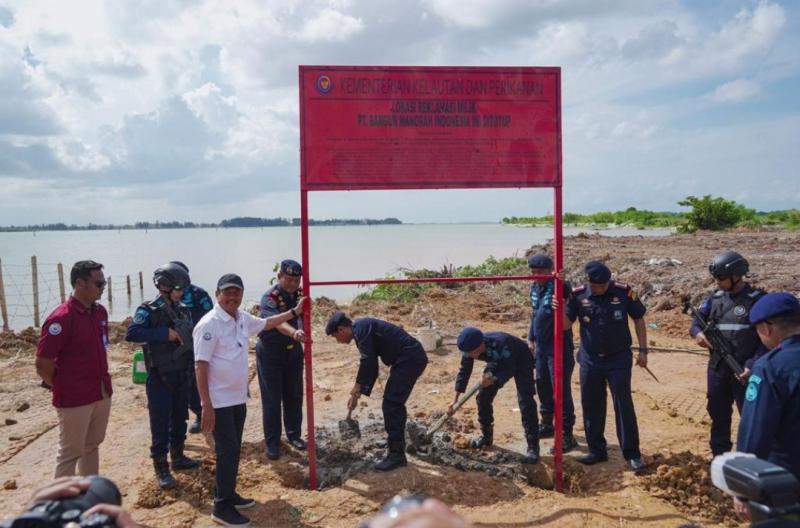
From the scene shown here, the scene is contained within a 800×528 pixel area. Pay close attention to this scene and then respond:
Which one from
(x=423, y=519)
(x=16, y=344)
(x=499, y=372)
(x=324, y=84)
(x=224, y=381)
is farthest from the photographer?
(x=16, y=344)

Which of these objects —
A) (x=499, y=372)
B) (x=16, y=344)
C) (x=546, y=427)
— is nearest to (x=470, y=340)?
(x=499, y=372)

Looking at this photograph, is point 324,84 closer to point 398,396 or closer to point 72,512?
point 398,396

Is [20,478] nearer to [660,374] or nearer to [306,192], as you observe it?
[306,192]

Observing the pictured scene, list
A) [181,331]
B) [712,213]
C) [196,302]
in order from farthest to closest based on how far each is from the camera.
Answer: [712,213] → [196,302] → [181,331]

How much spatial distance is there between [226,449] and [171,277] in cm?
178

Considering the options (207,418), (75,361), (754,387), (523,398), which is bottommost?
(523,398)

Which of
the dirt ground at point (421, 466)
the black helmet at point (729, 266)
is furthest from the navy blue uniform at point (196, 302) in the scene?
the black helmet at point (729, 266)

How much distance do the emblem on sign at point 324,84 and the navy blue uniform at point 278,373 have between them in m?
2.24

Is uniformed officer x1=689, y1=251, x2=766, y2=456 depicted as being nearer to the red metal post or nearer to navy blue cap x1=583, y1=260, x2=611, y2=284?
navy blue cap x1=583, y1=260, x2=611, y2=284

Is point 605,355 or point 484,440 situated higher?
point 605,355

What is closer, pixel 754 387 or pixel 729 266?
pixel 754 387

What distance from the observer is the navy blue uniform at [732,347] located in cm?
497

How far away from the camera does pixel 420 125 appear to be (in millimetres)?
4934

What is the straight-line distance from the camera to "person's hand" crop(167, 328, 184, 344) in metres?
5.24
